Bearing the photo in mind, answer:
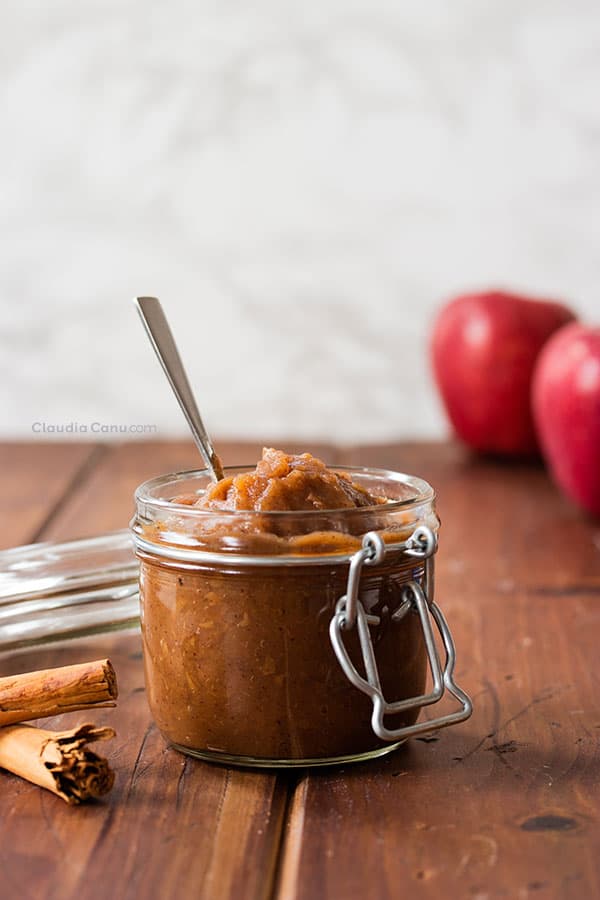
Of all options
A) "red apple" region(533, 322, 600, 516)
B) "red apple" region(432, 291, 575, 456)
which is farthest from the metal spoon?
"red apple" region(432, 291, 575, 456)

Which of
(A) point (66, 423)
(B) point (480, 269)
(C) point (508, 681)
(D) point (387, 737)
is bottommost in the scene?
(A) point (66, 423)

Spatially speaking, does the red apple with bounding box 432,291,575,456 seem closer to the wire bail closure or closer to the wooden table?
the wooden table

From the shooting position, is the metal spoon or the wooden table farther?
the metal spoon

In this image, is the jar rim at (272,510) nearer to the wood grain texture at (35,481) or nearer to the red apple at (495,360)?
the wood grain texture at (35,481)

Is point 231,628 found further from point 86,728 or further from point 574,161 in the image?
point 574,161

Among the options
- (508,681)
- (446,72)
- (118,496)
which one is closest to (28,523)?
(118,496)
